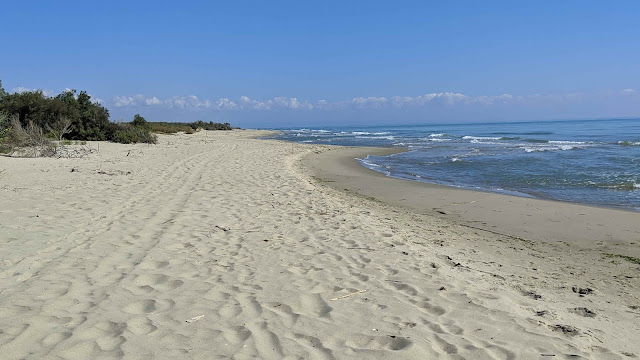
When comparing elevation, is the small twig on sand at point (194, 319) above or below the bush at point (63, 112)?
below

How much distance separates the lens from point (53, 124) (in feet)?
78.7

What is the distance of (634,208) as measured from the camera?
1012 centimetres

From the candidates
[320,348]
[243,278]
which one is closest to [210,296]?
[243,278]

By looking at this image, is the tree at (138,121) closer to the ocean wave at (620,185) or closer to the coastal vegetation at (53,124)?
the coastal vegetation at (53,124)

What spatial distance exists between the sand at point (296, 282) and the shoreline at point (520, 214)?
0.27 feet

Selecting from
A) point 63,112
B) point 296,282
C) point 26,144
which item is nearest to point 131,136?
point 63,112

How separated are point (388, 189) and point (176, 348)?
408 inches

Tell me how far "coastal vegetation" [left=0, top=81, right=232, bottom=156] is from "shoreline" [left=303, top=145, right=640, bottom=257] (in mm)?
11708

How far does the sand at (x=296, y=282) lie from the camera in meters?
3.33

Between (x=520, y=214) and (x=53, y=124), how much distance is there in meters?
23.7

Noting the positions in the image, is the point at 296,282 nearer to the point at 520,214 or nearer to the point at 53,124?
the point at 520,214

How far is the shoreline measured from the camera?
746cm

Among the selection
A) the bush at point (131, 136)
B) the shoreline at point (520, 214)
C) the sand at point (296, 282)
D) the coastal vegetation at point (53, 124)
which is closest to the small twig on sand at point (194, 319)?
the sand at point (296, 282)

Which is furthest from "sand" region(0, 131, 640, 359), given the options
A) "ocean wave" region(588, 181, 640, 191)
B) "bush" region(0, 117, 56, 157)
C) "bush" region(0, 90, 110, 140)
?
"bush" region(0, 90, 110, 140)
